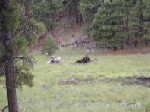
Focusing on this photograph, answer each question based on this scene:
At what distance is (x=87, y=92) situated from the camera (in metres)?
26.1

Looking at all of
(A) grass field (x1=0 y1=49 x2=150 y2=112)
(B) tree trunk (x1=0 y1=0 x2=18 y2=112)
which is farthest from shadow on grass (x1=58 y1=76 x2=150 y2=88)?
(B) tree trunk (x1=0 y1=0 x2=18 y2=112)

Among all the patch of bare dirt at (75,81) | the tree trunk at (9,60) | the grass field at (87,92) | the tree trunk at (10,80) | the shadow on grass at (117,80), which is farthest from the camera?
the patch of bare dirt at (75,81)

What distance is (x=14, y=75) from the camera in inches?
476

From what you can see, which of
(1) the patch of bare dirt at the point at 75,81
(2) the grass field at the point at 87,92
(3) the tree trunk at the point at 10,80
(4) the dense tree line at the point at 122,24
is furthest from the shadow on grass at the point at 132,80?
(4) the dense tree line at the point at 122,24

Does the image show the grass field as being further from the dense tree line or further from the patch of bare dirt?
the dense tree line

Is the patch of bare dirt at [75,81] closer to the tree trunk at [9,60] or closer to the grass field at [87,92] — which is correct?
the grass field at [87,92]

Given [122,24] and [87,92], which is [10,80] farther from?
[122,24]

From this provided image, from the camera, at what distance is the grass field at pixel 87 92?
811 inches

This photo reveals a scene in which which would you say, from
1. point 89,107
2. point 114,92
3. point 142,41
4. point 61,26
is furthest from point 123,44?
point 89,107

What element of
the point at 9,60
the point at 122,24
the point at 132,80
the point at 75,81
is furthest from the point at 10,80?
the point at 122,24

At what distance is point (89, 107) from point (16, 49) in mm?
9924

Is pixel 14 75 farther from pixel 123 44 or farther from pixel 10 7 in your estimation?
pixel 123 44

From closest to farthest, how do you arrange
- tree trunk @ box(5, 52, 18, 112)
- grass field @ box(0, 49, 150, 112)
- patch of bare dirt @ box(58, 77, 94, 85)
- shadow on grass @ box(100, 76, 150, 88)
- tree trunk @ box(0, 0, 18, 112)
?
tree trunk @ box(0, 0, 18, 112) < tree trunk @ box(5, 52, 18, 112) < grass field @ box(0, 49, 150, 112) < shadow on grass @ box(100, 76, 150, 88) < patch of bare dirt @ box(58, 77, 94, 85)

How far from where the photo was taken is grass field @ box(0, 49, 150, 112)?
20.6 meters
